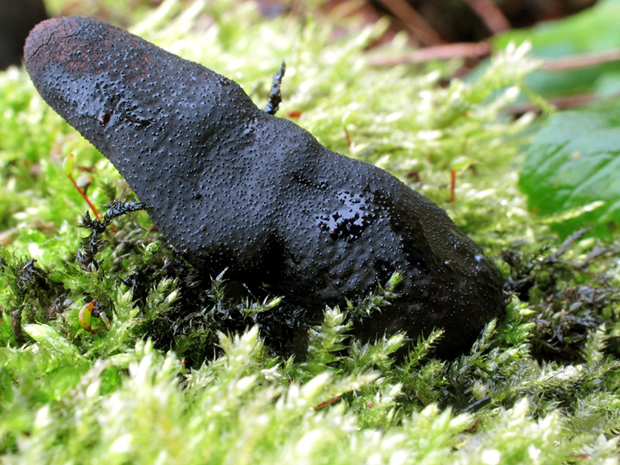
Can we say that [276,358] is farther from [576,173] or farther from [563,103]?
[563,103]

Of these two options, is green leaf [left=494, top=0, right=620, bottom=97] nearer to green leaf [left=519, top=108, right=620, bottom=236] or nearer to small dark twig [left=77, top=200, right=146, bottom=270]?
green leaf [left=519, top=108, right=620, bottom=236]

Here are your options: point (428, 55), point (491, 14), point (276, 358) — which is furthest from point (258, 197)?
point (491, 14)

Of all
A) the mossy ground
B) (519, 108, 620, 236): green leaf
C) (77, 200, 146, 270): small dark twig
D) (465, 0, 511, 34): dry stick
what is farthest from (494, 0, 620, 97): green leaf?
(77, 200, 146, 270): small dark twig

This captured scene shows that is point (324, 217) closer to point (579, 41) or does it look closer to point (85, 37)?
point (85, 37)

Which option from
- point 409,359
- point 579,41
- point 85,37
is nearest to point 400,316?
point 409,359

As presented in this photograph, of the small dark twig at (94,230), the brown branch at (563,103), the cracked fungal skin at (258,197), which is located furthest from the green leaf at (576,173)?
the small dark twig at (94,230)
